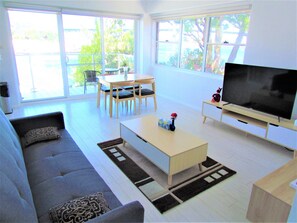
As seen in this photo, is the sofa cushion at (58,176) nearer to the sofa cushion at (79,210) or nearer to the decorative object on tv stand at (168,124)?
the sofa cushion at (79,210)

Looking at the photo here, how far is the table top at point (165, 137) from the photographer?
2301 millimetres

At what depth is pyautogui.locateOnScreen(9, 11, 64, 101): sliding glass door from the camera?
15.0 feet

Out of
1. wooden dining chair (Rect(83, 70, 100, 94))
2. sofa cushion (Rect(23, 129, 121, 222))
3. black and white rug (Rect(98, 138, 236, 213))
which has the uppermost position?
wooden dining chair (Rect(83, 70, 100, 94))

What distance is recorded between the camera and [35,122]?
8.32ft

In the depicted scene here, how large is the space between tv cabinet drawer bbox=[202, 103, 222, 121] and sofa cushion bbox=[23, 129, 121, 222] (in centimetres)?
244

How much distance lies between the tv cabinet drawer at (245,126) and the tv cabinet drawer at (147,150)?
1.70 m

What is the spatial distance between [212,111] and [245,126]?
0.64m

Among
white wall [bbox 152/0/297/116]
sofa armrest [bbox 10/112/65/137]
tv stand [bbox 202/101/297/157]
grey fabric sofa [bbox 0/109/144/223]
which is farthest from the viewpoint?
white wall [bbox 152/0/297/116]

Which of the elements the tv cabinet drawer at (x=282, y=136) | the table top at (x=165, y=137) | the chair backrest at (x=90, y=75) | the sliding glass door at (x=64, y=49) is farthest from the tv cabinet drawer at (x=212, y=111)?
the chair backrest at (x=90, y=75)

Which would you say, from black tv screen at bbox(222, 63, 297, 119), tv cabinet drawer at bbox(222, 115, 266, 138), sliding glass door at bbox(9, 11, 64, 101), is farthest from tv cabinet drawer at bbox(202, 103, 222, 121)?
sliding glass door at bbox(9, 11, 64, 101)

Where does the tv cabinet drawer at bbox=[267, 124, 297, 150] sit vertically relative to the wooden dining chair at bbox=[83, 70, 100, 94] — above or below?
below

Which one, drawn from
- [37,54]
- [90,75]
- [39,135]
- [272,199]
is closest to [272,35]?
[272,199]

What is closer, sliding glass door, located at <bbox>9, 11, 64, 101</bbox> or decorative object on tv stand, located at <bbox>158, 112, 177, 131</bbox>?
decorative object on tv stand, located at <bbox>158, 112, 177, 131</bbox>

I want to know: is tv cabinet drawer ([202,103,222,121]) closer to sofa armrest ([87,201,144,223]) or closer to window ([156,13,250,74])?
window ([156,13,250,74])
